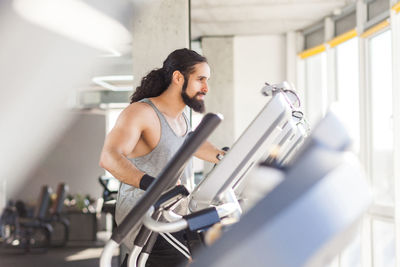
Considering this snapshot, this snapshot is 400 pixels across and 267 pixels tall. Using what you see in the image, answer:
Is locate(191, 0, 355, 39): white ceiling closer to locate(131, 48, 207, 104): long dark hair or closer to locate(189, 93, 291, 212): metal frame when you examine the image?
locate(131, 48, 207, 104): long dark hair

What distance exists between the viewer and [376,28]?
19.6 feet

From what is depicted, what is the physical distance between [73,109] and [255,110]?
4988 mm

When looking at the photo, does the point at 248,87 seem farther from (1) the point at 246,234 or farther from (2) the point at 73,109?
(1) the point at 246,234

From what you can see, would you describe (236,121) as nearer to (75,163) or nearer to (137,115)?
(75,163)

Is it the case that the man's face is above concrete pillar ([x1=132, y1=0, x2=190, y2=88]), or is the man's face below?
below

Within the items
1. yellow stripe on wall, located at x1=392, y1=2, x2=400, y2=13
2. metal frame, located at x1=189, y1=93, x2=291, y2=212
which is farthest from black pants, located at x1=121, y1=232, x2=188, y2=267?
yellow stripe on wall, located at x1=392, y1=2, x2=400, y2=13

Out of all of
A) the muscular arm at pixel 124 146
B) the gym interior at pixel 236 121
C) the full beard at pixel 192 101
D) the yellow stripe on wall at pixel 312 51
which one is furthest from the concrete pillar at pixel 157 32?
the yellow stripe on wall at pixel 312 51

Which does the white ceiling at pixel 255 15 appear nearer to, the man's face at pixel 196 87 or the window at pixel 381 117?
the window at pixel 381 117

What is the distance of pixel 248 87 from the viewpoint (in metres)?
8.72

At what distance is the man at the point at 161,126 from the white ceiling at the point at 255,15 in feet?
15.7

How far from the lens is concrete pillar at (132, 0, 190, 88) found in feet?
13.5

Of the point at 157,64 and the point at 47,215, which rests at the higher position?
the point at 157,64

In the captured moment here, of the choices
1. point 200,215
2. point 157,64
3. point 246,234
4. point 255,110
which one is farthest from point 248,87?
point 246,234

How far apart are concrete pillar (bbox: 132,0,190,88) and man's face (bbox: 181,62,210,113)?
77.1 inches
